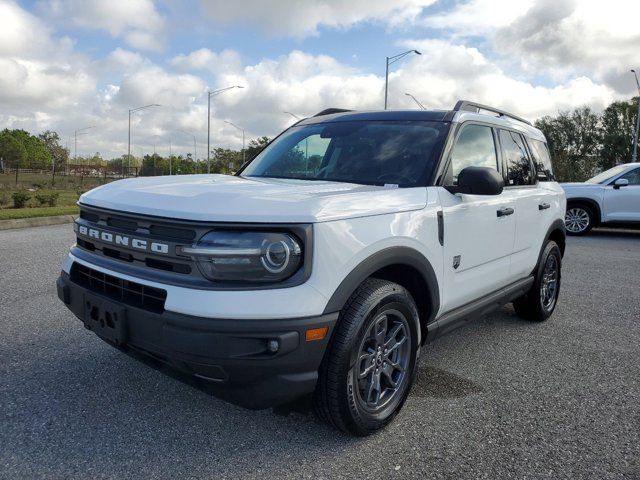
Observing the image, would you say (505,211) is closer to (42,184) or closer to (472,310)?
(472,310)

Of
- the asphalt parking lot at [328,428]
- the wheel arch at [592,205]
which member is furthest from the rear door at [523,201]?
the wheel arch at [592,205]

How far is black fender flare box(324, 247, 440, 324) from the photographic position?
8.04ft

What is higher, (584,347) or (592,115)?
(592,115)

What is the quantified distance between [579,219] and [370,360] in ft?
37.5

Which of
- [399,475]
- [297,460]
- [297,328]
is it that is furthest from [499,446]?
[297,328]

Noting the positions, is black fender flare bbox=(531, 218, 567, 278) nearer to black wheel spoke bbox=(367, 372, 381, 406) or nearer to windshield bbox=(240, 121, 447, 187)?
windshield bbox=(240, 121, 447, 187)

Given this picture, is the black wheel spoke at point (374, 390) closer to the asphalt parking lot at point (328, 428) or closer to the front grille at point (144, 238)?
the asphalt parking lot at point (328, 428)

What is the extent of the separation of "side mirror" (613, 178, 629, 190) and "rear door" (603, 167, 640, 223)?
0.15 feet

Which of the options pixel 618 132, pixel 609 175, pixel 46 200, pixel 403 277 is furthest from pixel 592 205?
pixel 618 132

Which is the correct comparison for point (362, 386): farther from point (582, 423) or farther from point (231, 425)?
point (582, 423)

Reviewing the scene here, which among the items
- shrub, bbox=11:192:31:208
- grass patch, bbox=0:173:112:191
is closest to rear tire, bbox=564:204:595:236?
shrub, bbox=11:192:31:208

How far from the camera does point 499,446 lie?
2.72 metres

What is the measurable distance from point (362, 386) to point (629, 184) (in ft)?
38.7

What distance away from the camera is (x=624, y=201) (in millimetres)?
12000
